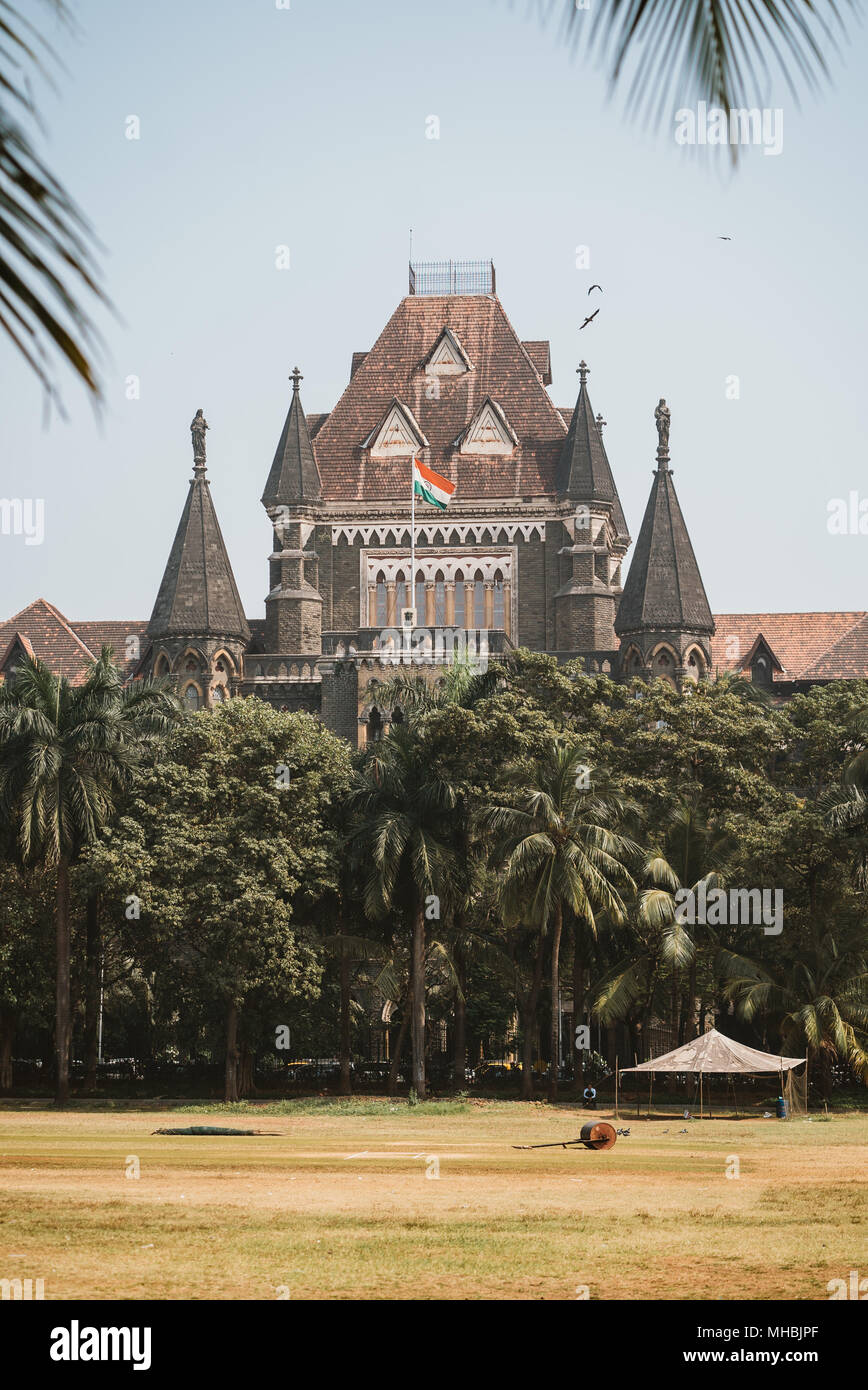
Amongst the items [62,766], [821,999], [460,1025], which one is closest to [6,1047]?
[62,766]

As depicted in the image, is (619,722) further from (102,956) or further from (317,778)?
(102,956)

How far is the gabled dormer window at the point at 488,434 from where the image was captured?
7775cm

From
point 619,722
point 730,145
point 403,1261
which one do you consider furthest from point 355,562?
point 730,145

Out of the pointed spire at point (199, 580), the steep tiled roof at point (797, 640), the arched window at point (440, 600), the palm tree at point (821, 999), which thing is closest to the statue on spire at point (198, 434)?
the pointed spire at point (199, 580)

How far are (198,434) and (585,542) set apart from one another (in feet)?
56.7

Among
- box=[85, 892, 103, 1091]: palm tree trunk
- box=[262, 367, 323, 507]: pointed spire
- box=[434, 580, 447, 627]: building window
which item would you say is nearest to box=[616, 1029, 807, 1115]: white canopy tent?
box=[85, 892, 103, 1091]: palm tree trunk

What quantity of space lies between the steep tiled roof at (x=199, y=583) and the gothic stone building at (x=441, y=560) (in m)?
0.08

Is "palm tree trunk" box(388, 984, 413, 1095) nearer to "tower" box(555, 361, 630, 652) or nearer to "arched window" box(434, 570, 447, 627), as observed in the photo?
"tower" box(555, 361, 630, 652)

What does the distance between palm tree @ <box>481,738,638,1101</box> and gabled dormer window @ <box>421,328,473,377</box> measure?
37.5m

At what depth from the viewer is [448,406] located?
79.3 metres

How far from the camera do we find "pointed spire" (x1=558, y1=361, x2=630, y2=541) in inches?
2963

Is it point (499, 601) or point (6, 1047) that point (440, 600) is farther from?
point (6, 1047)

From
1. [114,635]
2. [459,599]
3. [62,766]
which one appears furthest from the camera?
[114,635]
